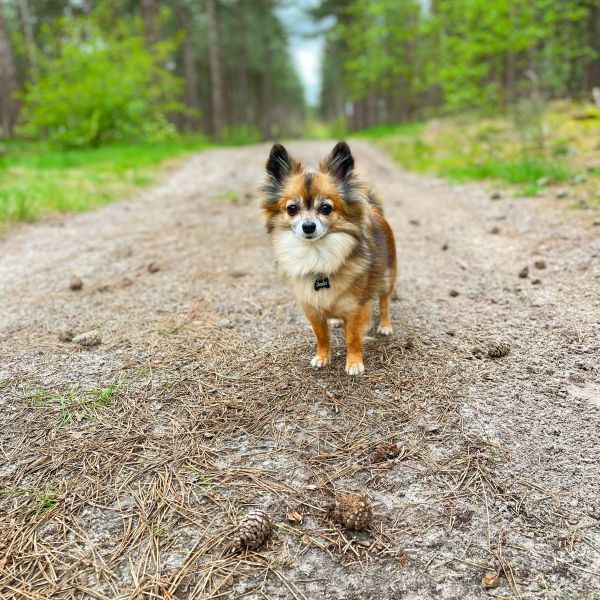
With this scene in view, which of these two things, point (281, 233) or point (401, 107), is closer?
point (281, 233)

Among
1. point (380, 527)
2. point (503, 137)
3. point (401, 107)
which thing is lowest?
point (380, 527)

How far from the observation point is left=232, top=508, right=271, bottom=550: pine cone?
1.92 metres

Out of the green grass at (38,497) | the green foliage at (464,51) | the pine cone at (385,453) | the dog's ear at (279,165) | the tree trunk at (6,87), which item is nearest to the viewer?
the green grass at (38,497)

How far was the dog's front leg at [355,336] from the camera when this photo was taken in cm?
324

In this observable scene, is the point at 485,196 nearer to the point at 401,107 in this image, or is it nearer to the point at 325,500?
the point at 325,500

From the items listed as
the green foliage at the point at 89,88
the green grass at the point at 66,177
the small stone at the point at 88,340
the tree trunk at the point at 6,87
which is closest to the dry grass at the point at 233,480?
the small stone at the point at 88,340

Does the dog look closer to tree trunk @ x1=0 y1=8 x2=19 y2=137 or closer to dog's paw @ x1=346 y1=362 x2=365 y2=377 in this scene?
dog's paw @ x1=346 y1=362 x2=365 y2=377

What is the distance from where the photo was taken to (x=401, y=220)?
23.5ft

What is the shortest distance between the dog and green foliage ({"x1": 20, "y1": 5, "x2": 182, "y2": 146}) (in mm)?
14159

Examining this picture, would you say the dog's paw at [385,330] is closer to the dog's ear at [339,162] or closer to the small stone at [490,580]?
the dog's ear at [339,162]

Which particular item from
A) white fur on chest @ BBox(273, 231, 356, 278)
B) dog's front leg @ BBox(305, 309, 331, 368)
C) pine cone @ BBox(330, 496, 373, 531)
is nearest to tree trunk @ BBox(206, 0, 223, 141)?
white fur on chest @ BBox(273, 231, 356, 278)

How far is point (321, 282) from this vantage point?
10.3ft

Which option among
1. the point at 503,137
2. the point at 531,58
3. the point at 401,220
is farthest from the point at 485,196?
the point at 531,58

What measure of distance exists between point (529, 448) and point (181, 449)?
183 cm
